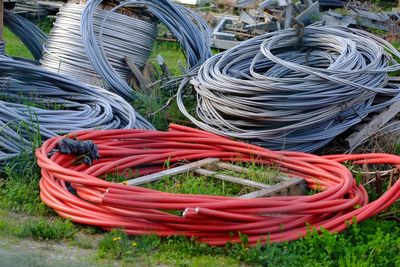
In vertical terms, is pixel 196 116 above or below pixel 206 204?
below

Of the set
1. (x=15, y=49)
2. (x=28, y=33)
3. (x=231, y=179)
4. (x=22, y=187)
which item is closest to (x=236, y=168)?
(x=231, y=179)

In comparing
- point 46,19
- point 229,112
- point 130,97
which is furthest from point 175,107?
point 46,19

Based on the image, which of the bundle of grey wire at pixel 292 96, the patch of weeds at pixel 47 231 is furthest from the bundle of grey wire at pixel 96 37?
the patch of weeds at pixel 47 231

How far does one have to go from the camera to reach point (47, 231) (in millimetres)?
5039

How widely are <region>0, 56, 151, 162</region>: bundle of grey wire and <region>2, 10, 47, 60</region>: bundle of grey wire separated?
2.19 metres

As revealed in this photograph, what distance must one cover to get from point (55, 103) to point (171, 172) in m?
1.78

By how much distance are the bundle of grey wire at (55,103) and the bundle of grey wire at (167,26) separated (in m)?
0.70

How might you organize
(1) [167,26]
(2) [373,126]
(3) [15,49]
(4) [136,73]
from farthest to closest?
(3) [15,49] → (1) [167,26] → (4) [136,73] → (2) [373,126]

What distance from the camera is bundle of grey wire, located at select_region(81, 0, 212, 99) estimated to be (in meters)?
8.16

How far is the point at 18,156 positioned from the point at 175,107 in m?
2.23

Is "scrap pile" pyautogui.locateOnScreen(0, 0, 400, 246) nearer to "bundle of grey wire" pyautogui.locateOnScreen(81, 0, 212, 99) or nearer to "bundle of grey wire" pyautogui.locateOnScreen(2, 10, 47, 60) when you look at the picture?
"bundle of grey wire" pyautogui.locateOnScreen(81, 0, 212, 99)

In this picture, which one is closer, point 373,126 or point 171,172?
point 171,172

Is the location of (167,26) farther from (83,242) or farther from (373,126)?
(83,242)

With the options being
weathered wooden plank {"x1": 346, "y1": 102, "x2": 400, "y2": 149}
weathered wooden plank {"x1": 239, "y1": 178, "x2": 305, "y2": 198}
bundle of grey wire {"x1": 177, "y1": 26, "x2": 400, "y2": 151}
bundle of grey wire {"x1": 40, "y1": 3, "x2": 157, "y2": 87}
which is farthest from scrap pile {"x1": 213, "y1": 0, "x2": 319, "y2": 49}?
weathered wooden plank {"x1": 239, "y1": 178, "x2": 305, "y2": 198}
